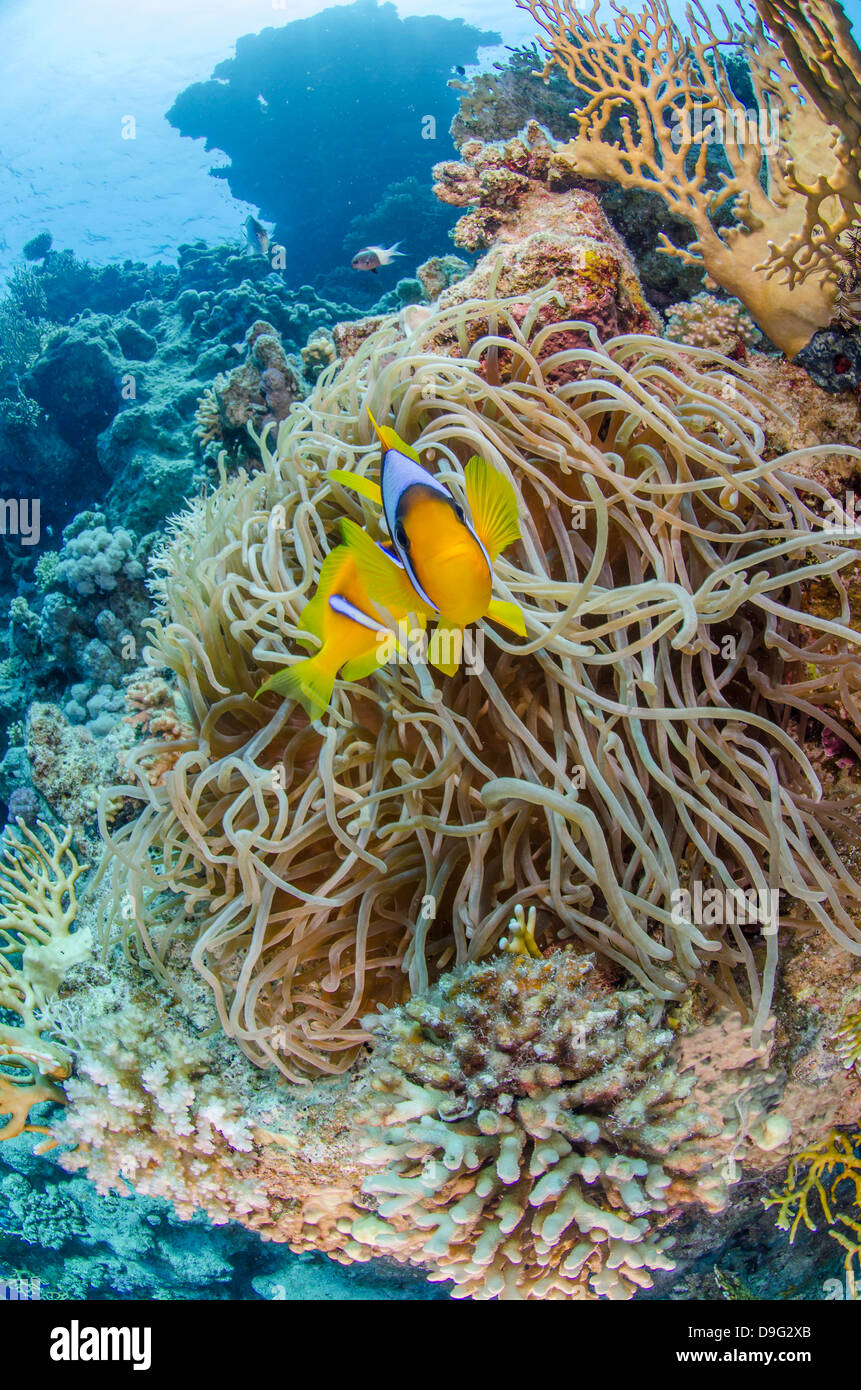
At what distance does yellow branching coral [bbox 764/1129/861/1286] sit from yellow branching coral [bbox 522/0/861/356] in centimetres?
217

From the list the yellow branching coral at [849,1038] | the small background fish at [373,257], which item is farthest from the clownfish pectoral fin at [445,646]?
the small background fish at [373,257]

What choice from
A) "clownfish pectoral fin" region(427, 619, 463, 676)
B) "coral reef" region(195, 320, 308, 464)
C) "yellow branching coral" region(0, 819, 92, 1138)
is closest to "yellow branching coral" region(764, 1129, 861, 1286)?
"clownfish pectoral fin" region(427, 619, 463, 676)

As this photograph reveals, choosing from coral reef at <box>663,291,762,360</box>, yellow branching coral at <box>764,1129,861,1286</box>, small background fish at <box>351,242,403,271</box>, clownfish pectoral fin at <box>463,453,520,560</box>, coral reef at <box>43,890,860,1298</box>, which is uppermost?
small background fish at <box>351,242,403,271</box>

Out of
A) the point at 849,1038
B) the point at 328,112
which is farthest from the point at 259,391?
the point at 328,112

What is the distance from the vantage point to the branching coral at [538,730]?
4.98 ft

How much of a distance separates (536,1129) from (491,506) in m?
1.26

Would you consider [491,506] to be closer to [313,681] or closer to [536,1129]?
[313,681]

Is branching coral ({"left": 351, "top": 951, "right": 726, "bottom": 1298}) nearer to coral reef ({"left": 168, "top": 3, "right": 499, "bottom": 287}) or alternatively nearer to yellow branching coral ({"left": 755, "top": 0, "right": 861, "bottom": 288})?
yellow branching coral ({"left": 755, "top": 0, "right": 861, "bottom": 288})

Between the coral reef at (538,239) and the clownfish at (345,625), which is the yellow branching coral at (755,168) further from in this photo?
the clownfish at (345,625)

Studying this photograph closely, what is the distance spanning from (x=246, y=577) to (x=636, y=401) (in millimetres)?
1072

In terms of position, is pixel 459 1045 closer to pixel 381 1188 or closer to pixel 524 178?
pixel 381 1188

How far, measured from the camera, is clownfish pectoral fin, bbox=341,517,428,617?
100 cm

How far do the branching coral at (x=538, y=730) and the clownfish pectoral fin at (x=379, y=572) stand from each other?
0.44m

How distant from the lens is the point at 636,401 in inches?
65.6
